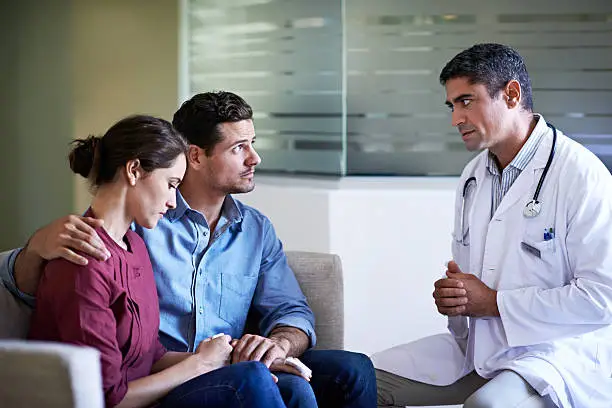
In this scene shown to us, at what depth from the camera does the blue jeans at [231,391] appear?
1.66m

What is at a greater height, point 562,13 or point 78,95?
point 562,13

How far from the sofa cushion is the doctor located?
0.90 meters

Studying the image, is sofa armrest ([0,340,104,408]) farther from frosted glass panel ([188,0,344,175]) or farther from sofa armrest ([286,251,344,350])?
frosted glass panel ([188,0,344,175])

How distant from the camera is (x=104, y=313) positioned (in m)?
1.57

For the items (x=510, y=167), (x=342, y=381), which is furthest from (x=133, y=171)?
(x=510, y=167)

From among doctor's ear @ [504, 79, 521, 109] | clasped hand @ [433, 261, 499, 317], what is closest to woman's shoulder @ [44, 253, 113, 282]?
clasped hand @ [433, 261, 499, 317]

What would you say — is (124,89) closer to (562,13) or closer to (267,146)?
(267,146)

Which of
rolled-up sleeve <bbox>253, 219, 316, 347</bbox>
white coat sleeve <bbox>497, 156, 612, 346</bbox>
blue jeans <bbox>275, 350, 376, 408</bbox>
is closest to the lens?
white coat sleeve <bbox>497, 156, 612, 346</bbox>

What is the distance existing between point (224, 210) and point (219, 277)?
190mm

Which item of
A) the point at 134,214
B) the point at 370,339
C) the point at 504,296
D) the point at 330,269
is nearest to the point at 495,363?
the point at 504,296

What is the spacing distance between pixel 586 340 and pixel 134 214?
3.52 ft

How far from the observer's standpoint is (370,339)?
361 centimetres

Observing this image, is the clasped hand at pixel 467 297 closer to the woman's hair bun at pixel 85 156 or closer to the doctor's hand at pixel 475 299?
the doctor's hand at pixel 475 299

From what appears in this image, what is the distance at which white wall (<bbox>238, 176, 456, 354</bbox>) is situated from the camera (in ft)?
11.7
